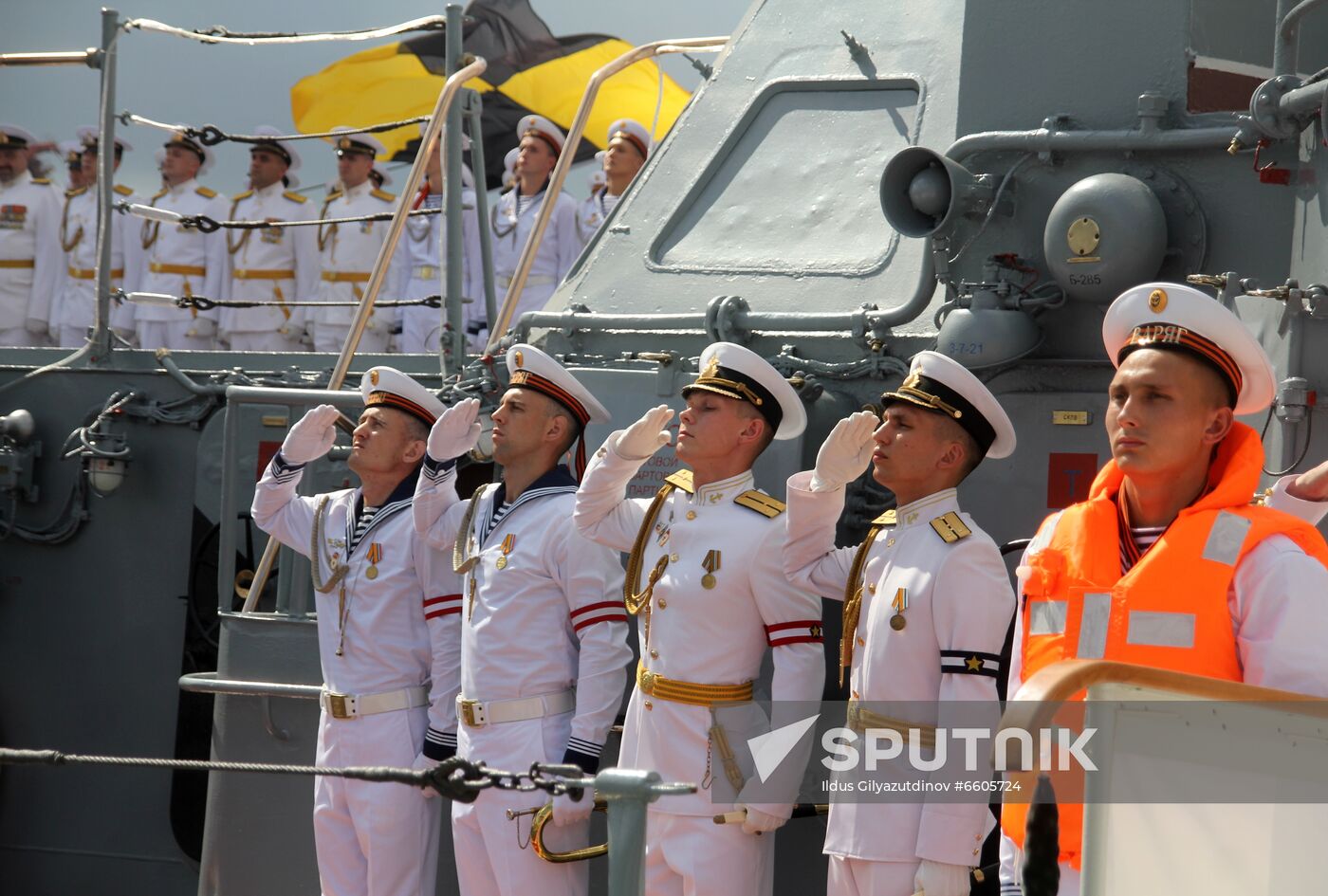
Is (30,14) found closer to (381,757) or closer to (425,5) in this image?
(425,5)

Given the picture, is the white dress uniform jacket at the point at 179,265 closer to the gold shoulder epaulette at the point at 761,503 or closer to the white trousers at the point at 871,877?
the gold shoulder epaulette at the point at 761,503

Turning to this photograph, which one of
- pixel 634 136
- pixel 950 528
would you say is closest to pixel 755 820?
pixel 950 528

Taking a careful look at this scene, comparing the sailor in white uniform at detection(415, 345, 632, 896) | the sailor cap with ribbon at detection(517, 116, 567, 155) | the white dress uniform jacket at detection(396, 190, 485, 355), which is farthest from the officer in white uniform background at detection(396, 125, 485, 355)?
the sailor in white uniform at detection(415, 345, 632, 896)

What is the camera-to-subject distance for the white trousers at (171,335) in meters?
9.09

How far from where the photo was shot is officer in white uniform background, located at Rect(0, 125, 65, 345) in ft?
32.9

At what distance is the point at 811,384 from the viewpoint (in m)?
4.77

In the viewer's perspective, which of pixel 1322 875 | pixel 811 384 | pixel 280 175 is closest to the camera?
pixel 1322 875

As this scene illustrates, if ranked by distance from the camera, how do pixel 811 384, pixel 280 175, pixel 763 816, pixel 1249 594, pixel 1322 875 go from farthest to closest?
pixel 280 175 < pixel 811 384 < pixel 763 816 < pixel 1249 594 < pixel 1322 875

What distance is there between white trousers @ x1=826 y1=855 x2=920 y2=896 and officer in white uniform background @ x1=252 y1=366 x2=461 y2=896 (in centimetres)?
129

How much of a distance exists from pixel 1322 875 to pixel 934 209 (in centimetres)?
242

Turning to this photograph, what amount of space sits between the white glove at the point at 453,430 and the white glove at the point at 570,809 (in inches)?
38.1

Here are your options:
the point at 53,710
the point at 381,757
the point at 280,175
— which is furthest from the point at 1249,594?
the point at 280,175

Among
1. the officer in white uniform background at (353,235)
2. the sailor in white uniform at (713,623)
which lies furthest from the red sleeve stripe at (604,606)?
the officer in white uniform background at (353,235)

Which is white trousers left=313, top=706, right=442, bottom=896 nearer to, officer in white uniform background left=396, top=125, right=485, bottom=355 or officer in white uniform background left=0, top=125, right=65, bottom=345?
officer in white uniform background left=396, top=125, right=485, bottom=355
